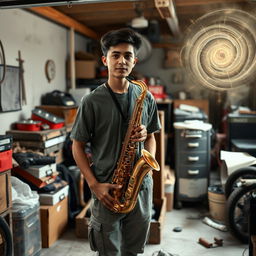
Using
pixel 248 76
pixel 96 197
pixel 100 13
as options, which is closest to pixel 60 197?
pixel 96 197

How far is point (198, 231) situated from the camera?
328 cm

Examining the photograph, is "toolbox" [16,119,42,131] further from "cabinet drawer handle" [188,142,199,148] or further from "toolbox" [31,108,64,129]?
"cabinet drawer handle" [188,142,199,148]

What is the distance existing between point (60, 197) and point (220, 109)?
3.69 metres

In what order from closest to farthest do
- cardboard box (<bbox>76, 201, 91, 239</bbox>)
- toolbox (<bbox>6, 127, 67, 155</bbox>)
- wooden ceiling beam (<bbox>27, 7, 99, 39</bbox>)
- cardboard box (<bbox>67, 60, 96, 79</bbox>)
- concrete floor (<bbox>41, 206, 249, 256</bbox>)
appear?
concrete floor (<bbox>41, 206, 249, 256</bbox>), cardboard box (<bbox>76, 201, 91, 239</bbox>), toolbox (<bbox>6, 127, 67, 155</bbox>), wooden ceiling beam (<bbox>27, 7, 99, 39</bbox>), cardboard box (<bbox>67, 60, 96, 79</bbox>)

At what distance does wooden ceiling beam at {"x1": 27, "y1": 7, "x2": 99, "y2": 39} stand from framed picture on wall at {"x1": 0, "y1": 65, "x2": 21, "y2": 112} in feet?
2.58

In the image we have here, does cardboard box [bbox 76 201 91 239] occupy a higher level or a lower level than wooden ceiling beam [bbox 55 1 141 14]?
lower

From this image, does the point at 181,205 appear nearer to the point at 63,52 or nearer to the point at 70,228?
the point at 70,228

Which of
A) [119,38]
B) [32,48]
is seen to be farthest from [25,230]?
[32,48]

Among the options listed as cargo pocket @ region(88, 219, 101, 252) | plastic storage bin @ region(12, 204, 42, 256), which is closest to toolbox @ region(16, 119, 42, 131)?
plastic storage bin @ region(12, 204, 42, 256)

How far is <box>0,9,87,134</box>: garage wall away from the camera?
336 centimetres

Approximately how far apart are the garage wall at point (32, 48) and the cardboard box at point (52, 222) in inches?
38.4

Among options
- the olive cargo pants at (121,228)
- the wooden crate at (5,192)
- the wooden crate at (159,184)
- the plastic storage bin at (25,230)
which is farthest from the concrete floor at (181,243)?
the olive cargo pants at (121,228)

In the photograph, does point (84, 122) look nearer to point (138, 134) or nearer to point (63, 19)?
point (138, 134)

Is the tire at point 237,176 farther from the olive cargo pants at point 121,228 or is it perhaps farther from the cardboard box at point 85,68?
the cardboard box at point 85,68
